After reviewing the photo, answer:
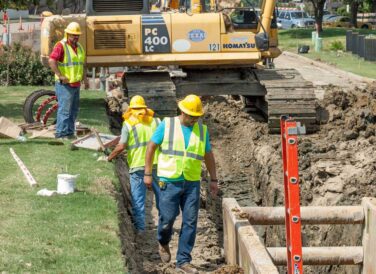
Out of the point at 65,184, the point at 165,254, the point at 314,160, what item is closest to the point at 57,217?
the point at 65,184

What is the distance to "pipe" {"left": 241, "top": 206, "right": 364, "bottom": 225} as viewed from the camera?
37.0 feet

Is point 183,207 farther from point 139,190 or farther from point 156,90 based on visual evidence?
point 156,90

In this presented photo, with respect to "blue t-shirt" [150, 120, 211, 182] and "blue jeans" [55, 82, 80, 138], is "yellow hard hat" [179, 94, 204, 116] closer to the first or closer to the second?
"blue t-shirt" [150, 120, 211, 182]

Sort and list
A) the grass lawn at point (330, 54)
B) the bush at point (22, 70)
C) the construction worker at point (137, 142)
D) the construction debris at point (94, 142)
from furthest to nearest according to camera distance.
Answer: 1. the grass lawn at point (330, 54)
2. the bush at point (22, 70)
3. the construction debris at point (94, 142)
4. the construction worker at point (137, 142)

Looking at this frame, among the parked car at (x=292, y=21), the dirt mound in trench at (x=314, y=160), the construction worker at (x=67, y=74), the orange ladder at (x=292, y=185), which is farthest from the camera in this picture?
the parked car at (x=292, y=21)

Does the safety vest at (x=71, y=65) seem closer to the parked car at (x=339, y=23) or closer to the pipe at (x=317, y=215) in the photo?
the pipe at (x=317, y=215)

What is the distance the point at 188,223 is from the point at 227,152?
9.27 meters

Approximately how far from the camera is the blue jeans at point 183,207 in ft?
37.8

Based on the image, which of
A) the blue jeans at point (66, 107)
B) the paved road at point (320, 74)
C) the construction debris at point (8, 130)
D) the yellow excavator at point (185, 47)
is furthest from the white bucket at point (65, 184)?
the paved road at point (320, 74)

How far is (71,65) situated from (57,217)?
6083mm

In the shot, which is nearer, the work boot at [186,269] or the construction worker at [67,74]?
the work boot at [186,269]

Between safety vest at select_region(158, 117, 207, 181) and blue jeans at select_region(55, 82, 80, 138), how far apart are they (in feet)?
18.9

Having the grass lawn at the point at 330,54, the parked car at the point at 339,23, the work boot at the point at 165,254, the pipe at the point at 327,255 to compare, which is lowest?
the parked car at the point at 339,23

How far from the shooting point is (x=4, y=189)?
12898 mm
